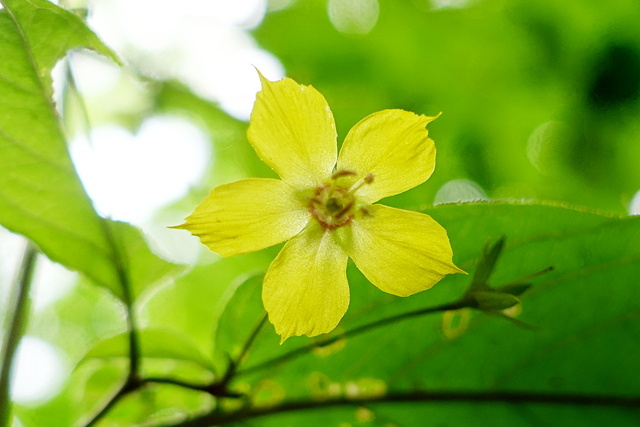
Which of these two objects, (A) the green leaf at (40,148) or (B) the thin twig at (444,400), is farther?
(B) the thin twig at (444,400)

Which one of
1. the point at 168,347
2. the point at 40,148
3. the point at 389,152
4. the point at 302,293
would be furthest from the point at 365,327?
the point at 40,148

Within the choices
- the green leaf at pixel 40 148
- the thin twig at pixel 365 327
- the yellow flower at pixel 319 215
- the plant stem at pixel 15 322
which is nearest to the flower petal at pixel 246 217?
the yellow flower at pixel 319 215

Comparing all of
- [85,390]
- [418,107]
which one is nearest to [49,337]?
[85,390]

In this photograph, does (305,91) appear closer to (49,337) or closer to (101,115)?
(101,115)

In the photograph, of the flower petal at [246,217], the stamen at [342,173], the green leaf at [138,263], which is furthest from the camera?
the green leaf at [138,263]

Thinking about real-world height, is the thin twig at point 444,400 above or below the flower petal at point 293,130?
below

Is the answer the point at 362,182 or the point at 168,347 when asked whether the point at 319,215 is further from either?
the point at 168,347

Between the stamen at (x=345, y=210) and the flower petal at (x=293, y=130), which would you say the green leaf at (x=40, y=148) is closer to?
the flower petal at (x=293, y=130)
